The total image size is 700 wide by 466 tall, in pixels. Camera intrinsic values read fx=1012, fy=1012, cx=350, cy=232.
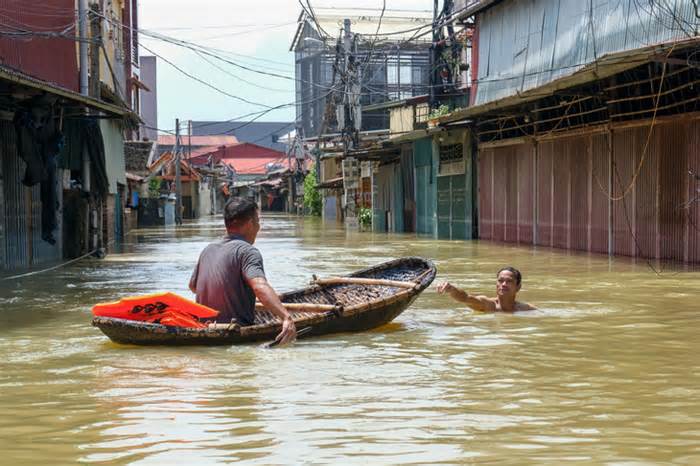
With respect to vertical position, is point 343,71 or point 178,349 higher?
point 343,71

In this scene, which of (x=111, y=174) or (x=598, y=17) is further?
(x=111, y=174)

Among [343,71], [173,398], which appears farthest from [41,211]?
[343,71]

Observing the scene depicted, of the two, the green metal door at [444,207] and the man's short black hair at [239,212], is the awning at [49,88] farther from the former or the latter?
the green metal door at [444,207]

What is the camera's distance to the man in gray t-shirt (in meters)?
8.99

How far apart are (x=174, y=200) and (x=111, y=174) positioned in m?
30.0

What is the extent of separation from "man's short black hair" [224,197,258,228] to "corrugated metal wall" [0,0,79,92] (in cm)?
1084

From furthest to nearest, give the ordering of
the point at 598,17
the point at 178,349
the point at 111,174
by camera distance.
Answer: the point at 111,174 → the point at 598,17 → the point at 178,349

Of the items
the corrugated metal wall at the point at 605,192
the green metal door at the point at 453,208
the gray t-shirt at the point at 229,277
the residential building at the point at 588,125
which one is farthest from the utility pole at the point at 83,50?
the gray t-shirt at the point at 229,277

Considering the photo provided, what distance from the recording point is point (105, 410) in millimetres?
6848

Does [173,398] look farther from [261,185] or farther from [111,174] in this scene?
[261,185]

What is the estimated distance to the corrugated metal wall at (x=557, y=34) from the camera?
1942 centimetres

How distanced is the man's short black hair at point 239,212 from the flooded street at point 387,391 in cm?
119

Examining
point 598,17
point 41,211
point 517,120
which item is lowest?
point 41,211

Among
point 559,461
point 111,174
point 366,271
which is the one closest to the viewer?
point 559,461
